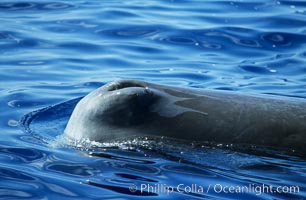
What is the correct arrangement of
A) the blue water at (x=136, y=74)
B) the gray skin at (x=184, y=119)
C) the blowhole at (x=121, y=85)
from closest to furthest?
1. the blue water at (x=136, y=74)
2. the gray skin at (x=184, y=119)
3. the blowhole at (x=121, y=85)

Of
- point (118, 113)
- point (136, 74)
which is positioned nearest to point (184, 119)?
point (118, 113)

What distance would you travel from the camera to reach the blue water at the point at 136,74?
535 centimetres

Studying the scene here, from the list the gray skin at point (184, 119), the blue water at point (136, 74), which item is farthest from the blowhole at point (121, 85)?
the blue water at point (136, 74)

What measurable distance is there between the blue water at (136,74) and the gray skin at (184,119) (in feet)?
0.29

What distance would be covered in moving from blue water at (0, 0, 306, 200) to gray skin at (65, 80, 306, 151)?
88 mm

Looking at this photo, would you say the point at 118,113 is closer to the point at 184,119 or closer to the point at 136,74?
the point at 184,119

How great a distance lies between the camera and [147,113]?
5867 mm

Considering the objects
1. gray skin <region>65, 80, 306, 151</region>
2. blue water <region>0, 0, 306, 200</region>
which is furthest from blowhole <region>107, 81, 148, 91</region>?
blue water <region>0, 0, 306, 200</region>

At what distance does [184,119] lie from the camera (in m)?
5.85

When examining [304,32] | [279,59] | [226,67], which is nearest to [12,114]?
[226,67]

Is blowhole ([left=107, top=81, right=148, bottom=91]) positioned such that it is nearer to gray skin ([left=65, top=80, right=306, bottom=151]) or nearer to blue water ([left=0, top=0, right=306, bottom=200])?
gray skin ([left=65, top=80, right=306, bottom=151])

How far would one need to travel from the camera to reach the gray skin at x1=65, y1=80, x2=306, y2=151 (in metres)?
5.79

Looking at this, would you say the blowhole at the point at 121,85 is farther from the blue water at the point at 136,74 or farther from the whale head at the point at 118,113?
the blue water at the point at 136,74

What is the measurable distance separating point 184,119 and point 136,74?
3.94 meters
